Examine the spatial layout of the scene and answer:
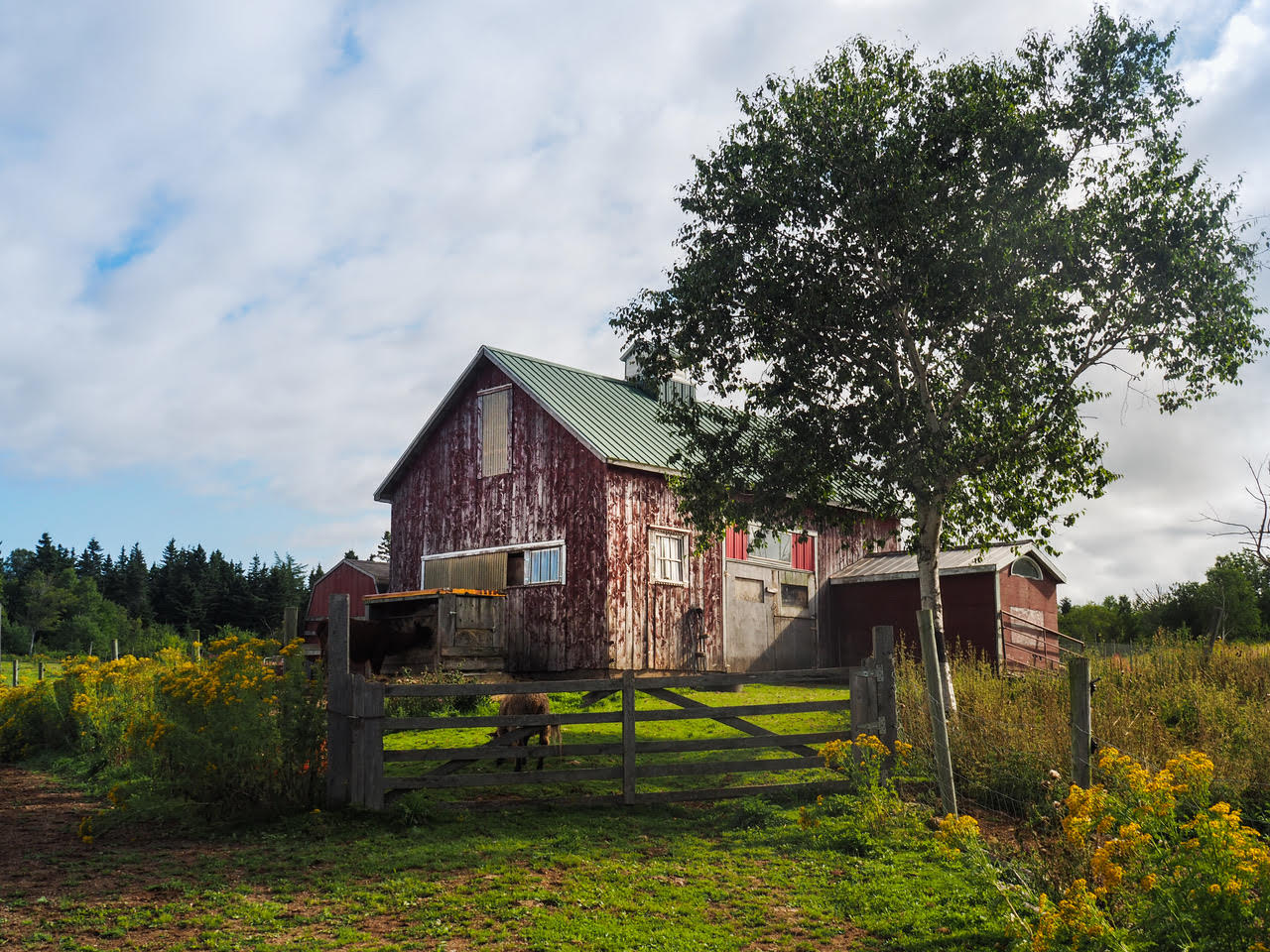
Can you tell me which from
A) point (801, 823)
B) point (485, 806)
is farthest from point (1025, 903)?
point (485, 806)

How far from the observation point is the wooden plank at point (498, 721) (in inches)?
398

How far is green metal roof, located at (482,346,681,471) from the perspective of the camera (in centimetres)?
2223

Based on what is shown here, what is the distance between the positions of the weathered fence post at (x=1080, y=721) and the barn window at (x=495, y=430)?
16730mm

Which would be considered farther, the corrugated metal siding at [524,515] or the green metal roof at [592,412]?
the green metal roof at [592,412]

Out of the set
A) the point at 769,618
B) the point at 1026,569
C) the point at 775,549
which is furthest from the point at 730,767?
the point at 1026,569

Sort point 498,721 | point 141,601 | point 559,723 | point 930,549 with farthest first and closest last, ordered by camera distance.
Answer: point 141,601 → point 930,549 → point 559,723 → point 498,721

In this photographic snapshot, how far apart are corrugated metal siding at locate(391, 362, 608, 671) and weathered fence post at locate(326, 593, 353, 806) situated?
10935mm

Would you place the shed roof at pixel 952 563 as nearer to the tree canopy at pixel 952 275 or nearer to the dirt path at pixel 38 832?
the tree canopy at pixel 952 275

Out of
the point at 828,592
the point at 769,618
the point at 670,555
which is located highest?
the point at 670,555

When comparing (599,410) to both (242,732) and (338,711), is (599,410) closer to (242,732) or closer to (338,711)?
(338,711)

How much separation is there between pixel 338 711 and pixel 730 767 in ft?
13.9

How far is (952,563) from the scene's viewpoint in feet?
77.7

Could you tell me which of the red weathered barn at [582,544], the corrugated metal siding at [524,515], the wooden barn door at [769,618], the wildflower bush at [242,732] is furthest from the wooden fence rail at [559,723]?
the wooden barn door at [769,618]

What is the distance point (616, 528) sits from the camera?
70.7 ft
